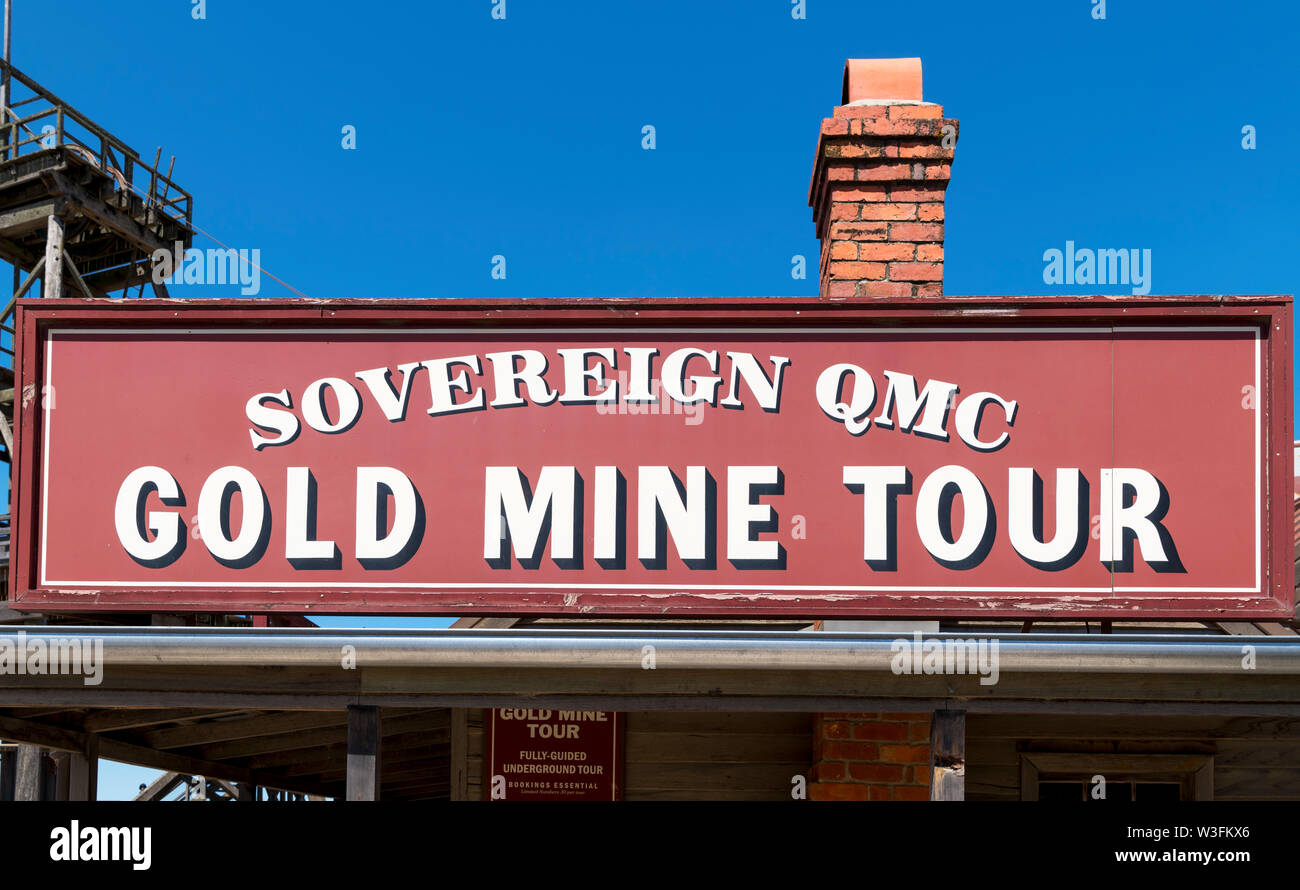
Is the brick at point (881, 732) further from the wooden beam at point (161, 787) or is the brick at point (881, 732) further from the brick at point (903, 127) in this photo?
the wooden beam at point (161, 787)

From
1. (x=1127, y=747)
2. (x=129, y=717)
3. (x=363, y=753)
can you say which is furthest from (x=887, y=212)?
(x=129, y=717)

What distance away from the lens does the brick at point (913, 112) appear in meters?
6.32

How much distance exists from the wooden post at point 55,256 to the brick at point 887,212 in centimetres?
1319

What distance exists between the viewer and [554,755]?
738 centimetres

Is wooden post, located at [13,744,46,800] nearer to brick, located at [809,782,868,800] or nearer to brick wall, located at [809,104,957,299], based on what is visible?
brick, located at [809,782,868,800]

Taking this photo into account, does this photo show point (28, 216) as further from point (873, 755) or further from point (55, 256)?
point (873, 755)

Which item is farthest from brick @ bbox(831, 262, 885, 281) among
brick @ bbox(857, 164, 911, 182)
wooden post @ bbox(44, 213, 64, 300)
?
wooden post @ bbox(44, 213, 64, 300)

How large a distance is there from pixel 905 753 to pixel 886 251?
2.66 m

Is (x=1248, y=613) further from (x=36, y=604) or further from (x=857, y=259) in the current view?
(x=36, y=604)

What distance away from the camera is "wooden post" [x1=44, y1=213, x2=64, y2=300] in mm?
A: 15805
